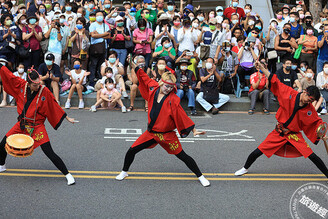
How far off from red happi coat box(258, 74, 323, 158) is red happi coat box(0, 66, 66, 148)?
3.41m

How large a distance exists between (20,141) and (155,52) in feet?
23.7

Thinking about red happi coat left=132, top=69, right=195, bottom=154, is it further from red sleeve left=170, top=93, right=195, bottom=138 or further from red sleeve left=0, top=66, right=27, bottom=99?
red sleeve left=0, top=66, right=27, bottom=99

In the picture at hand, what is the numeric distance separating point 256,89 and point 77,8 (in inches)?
268

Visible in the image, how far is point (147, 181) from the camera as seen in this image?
22.6 ft

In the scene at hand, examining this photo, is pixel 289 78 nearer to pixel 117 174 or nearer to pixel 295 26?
pixel 295 26

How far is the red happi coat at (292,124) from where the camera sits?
22.3ft

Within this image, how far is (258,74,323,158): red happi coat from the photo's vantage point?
6.80 m

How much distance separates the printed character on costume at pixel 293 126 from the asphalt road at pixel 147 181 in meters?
0.48

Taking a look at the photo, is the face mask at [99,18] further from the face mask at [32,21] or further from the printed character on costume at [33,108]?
the printed character on costume at [33,108]

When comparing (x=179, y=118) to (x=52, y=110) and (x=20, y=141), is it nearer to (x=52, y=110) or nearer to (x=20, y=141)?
(x=52, y=110)

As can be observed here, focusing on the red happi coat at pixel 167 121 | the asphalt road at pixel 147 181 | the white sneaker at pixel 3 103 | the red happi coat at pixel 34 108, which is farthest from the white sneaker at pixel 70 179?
the white sneaker at pixel 3 103

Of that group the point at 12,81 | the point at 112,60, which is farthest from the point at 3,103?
the point at 12,81

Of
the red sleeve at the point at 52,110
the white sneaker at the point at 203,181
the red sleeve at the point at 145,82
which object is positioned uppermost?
the red sleeve at the point at 145,82

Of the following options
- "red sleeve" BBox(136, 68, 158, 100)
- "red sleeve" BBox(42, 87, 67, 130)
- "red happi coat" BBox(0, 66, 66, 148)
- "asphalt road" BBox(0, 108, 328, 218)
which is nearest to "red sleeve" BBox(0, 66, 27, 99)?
"red happi coat" BBox(0, 66, 66, 148)
